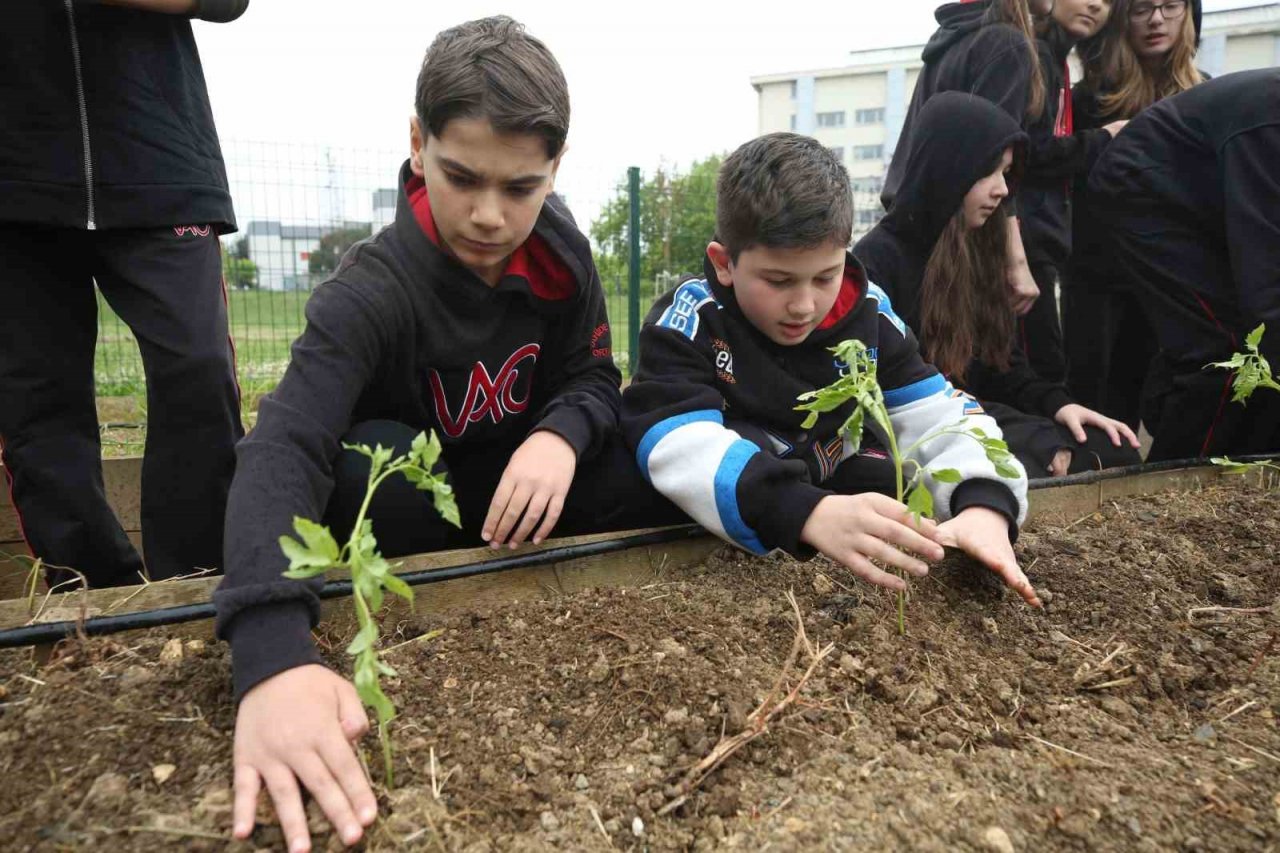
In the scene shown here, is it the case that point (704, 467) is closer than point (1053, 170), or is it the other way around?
point (704, 467)

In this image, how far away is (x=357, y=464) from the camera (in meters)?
2.06

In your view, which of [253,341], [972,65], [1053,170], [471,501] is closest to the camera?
[471,501]

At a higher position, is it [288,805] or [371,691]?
[371,691]

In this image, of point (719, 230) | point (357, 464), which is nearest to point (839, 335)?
point (719, 230)

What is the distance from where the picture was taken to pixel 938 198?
3.29 metres

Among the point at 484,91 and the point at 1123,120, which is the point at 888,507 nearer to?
the point at 484,91

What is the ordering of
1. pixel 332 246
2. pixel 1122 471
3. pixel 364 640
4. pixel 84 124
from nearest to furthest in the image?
pixel 364 640 → pixel 84 124 → pixel 1122 471 → pixel 332 246

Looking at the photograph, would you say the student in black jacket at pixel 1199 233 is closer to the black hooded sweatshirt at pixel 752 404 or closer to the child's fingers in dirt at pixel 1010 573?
the black hooded sweatshirt at pixel 752 404

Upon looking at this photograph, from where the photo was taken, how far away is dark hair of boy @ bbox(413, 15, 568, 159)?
1.85 metres

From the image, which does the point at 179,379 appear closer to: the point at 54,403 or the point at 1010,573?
the point at 54,403

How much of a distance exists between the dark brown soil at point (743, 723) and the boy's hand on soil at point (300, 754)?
0.04m

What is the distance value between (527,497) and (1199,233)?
120 inches

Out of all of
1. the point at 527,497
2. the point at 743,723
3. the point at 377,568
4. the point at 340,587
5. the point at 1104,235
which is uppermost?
the point at 1104,235

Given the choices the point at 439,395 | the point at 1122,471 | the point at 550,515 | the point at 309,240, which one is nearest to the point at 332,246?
the point at 309,240
